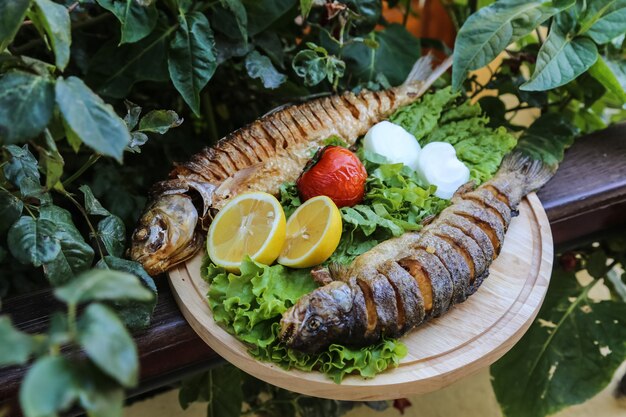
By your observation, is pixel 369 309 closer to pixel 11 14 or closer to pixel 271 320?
pixel 271 320

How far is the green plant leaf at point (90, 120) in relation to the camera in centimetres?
90

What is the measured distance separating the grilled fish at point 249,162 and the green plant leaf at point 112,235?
0.16 feet

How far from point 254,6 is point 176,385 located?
1.31 metres

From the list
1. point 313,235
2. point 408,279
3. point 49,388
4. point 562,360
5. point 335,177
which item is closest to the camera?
point 49,388

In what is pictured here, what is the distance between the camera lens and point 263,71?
176 centimetres

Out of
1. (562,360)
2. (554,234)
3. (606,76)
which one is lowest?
(562,360)

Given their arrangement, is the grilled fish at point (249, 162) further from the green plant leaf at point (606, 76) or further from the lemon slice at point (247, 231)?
the green plant leaf at point (606, 76)

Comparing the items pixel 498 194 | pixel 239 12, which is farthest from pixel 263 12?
pixel 498 194

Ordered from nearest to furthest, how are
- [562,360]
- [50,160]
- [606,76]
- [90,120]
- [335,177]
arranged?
[90,120] < [50,160] < [335,177] < [606,76] < [562,360]

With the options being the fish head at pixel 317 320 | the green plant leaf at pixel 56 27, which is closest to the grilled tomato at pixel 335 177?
the fish head at pixel 317 320

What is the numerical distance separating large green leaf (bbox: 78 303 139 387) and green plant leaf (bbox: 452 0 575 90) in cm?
123

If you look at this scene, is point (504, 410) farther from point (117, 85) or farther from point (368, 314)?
point (117, 85)

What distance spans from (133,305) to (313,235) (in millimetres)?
425

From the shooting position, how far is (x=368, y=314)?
50.9 inches
